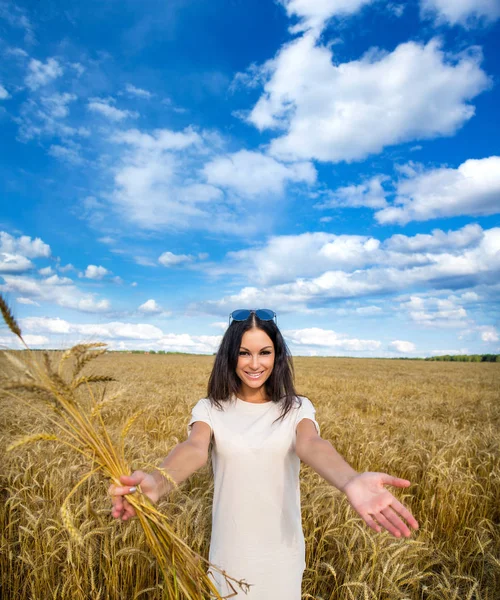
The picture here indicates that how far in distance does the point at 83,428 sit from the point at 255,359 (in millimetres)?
1241

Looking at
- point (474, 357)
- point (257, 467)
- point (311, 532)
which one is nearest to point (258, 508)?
point (257, 467)

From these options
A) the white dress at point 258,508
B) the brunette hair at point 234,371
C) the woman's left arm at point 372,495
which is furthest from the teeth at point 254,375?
the woman's left arm at point 372,495

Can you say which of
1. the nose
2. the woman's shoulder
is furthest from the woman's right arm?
the woman's shoulder

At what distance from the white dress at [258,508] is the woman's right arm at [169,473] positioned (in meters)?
0.10

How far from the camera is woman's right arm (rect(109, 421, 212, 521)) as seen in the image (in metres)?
Result: 1.48

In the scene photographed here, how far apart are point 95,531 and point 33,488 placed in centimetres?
157

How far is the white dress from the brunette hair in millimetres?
225

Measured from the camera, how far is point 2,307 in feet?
4.24

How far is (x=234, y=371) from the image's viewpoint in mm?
2619

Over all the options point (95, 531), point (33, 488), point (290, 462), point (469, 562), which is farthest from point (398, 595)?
point (33, 488)

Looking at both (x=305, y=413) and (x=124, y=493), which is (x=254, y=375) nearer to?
(x=305, y=413)

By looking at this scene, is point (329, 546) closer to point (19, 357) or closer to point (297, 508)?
point (297, 508)

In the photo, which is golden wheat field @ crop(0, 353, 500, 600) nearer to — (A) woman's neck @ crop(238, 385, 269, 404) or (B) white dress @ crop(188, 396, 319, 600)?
(B) white dress @ crop(188, 396, 319, 600)

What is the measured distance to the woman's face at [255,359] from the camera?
2.45 metres
